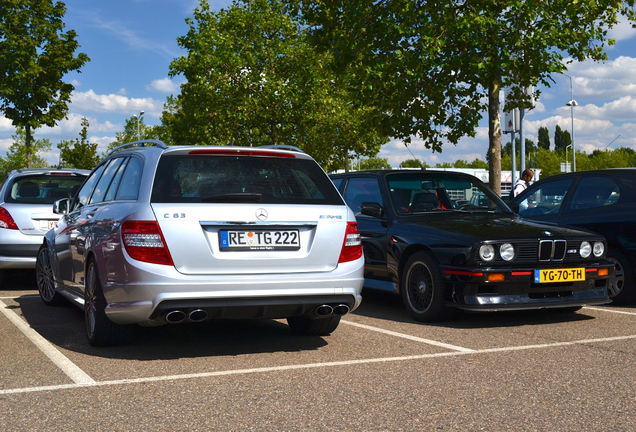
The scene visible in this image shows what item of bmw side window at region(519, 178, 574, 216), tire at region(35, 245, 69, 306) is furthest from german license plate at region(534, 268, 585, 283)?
tire at region(35, 245, 69, 306)

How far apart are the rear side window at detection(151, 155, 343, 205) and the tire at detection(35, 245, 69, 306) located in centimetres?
320

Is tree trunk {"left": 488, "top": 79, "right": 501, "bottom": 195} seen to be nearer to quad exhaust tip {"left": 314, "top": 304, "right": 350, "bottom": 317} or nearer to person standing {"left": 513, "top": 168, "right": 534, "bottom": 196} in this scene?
person standing {"left": 513, "top": 168, "right": 534, "bottom": 196}

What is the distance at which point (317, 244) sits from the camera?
613cm

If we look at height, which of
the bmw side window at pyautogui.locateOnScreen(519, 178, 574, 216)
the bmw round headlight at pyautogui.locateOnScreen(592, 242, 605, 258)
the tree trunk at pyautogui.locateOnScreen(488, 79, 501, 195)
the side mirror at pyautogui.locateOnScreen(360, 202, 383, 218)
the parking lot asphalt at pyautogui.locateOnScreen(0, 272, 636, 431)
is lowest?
the parking lot asphalt at pyautogui.locateOnScreen(0, 272, 636, 431)

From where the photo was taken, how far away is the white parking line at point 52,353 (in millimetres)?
5379

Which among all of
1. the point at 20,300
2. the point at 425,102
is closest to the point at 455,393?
the point at 20,300

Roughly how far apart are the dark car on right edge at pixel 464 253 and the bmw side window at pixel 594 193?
1.26 metres

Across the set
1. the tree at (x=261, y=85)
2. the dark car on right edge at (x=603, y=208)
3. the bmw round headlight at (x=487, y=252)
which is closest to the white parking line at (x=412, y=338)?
the bmw round headlight at (x=487, y=252)

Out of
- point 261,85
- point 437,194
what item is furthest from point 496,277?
point 261,85

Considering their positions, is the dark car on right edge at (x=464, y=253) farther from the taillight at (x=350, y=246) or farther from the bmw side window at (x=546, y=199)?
the taillight at (x=350, y=246)

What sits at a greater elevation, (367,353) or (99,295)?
(99,295)

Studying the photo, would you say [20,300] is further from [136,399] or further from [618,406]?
[618,406]

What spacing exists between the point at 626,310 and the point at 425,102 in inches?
311

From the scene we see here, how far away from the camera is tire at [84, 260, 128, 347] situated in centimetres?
621
